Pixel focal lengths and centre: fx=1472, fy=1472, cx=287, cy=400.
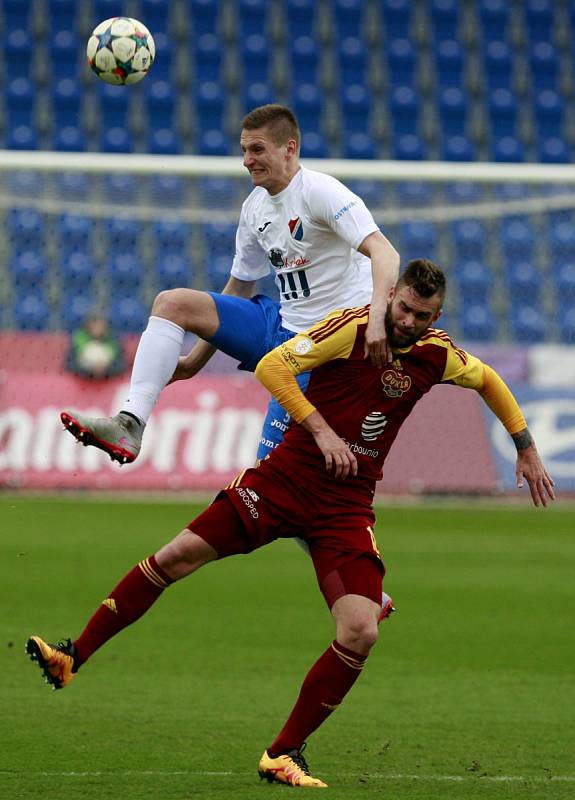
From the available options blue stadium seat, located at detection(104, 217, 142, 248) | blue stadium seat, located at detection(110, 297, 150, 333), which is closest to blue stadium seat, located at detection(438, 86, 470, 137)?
blue stadium seat, located at detection(104, 217, 142, 248)

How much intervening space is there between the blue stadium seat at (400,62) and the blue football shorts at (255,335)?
1852cm

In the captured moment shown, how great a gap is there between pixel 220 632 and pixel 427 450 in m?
8.23

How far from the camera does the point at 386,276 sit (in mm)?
6156

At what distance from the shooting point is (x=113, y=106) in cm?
2328

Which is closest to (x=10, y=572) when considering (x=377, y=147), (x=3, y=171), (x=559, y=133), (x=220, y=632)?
(x=220, y=632)

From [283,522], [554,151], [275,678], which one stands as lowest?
[275,678]

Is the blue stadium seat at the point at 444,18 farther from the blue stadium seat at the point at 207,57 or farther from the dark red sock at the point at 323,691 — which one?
the dark red sock at the point at 323,691

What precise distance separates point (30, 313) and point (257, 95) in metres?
7.50

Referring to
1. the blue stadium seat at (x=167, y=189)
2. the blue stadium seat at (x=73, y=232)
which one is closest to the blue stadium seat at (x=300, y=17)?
the blue stadium seat at (x=73, y=232)

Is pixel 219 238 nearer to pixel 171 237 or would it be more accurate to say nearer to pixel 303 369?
pixel 171 237

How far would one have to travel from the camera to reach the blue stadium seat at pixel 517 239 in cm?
1895

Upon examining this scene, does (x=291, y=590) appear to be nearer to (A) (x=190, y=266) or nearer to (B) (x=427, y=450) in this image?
(B) (x=427, y=450)

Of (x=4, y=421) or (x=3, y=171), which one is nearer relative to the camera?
(x=3, y=171)

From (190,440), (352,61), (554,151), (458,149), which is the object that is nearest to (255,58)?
(352,61)
